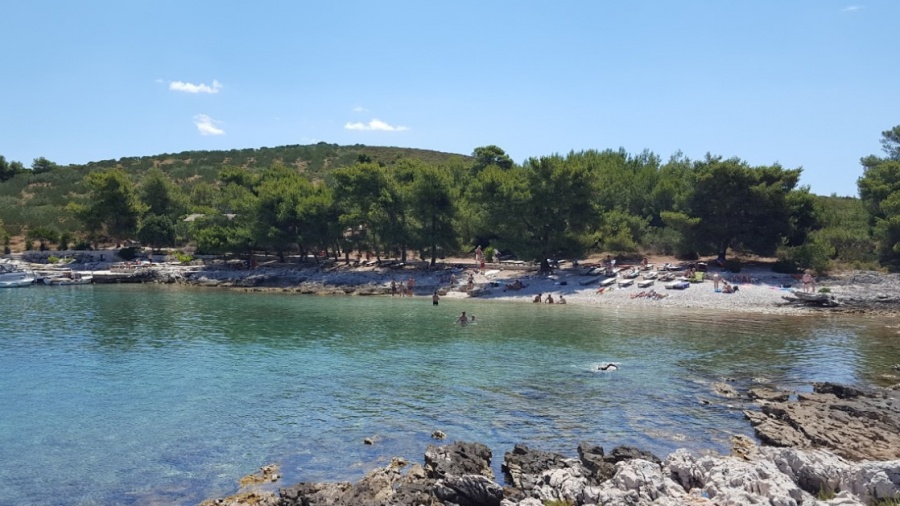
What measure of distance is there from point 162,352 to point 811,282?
42697 mm

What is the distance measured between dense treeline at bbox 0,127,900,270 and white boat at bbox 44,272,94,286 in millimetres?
10653

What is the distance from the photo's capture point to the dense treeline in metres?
52.4

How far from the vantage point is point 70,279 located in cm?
6206

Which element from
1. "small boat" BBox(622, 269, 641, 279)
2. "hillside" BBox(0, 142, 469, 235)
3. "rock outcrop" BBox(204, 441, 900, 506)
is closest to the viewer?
"rock outcrop" BBox(204, 441, 900, 506)

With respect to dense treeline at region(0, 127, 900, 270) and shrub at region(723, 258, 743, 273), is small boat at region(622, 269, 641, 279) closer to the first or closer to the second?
dense treeline at region(0, 127, 900, 270)

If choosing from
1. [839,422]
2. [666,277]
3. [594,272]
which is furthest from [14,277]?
[839,422]

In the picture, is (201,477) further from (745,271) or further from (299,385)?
(745,271)

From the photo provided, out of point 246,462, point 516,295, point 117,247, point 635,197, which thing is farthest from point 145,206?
point 246,462

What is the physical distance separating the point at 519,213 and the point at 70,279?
45563mm

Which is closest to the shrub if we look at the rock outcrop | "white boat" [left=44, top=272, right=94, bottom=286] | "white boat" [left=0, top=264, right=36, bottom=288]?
the rock outcrop

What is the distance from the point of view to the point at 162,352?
1160 inches

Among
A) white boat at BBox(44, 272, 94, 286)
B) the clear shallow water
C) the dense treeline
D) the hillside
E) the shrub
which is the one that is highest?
the hillside

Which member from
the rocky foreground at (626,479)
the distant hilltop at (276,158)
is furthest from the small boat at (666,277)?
the distant hilltop at (276,158)

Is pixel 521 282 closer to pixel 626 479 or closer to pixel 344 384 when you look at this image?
pixel 344 384
